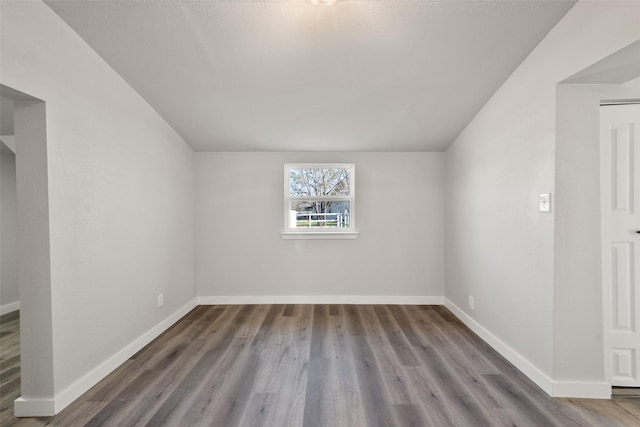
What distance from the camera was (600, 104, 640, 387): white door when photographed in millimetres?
1926

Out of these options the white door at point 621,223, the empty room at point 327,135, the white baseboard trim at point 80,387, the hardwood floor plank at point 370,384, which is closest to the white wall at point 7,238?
the empty room at point 327,135

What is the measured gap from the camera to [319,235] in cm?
387

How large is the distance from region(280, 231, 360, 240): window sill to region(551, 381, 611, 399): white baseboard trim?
2378mm

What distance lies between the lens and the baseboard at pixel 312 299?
12.7 feet

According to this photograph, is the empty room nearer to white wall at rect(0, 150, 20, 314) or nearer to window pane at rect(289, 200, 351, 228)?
white wall at rect(0, 150, 20, 314)

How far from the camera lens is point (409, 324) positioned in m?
3.16

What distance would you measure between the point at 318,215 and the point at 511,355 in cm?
251

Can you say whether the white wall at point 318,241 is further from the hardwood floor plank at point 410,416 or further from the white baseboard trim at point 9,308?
the white baseboard trim at point 9,308

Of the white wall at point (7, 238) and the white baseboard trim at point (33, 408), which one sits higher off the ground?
the white wall at point (7, 238)

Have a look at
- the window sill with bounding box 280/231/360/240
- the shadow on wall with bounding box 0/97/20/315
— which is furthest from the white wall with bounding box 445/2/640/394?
the shadow on wall with bounding box 0/97/20/315

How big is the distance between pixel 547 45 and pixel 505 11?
0.42m

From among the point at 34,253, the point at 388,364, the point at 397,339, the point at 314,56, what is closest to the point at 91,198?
the point at 34,253

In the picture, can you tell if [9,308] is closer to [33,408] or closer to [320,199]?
[33,408]

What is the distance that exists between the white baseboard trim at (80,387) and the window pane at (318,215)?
204 centimetres
